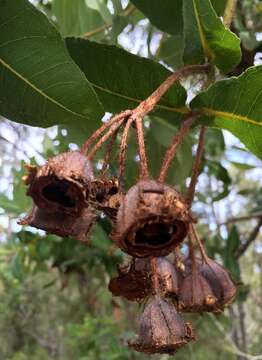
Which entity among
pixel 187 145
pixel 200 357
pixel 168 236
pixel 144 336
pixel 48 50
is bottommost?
pixel 144 336

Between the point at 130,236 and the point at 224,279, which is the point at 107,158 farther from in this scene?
the point at 224,279

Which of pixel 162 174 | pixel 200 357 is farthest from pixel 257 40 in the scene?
pixel 200 357

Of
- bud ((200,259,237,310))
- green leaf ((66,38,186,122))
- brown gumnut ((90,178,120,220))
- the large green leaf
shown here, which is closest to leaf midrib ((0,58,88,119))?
the large green leaf

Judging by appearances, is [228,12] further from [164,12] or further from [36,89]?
[36,89]

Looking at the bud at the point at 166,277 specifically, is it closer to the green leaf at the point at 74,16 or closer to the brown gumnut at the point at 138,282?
the brown gumnut at the point at 138,282

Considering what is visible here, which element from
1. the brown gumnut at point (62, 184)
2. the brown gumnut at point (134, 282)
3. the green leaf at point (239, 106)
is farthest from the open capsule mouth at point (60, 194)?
the green leaf at point (239, 106)

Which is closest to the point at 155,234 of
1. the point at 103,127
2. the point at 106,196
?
the point at 106,196
